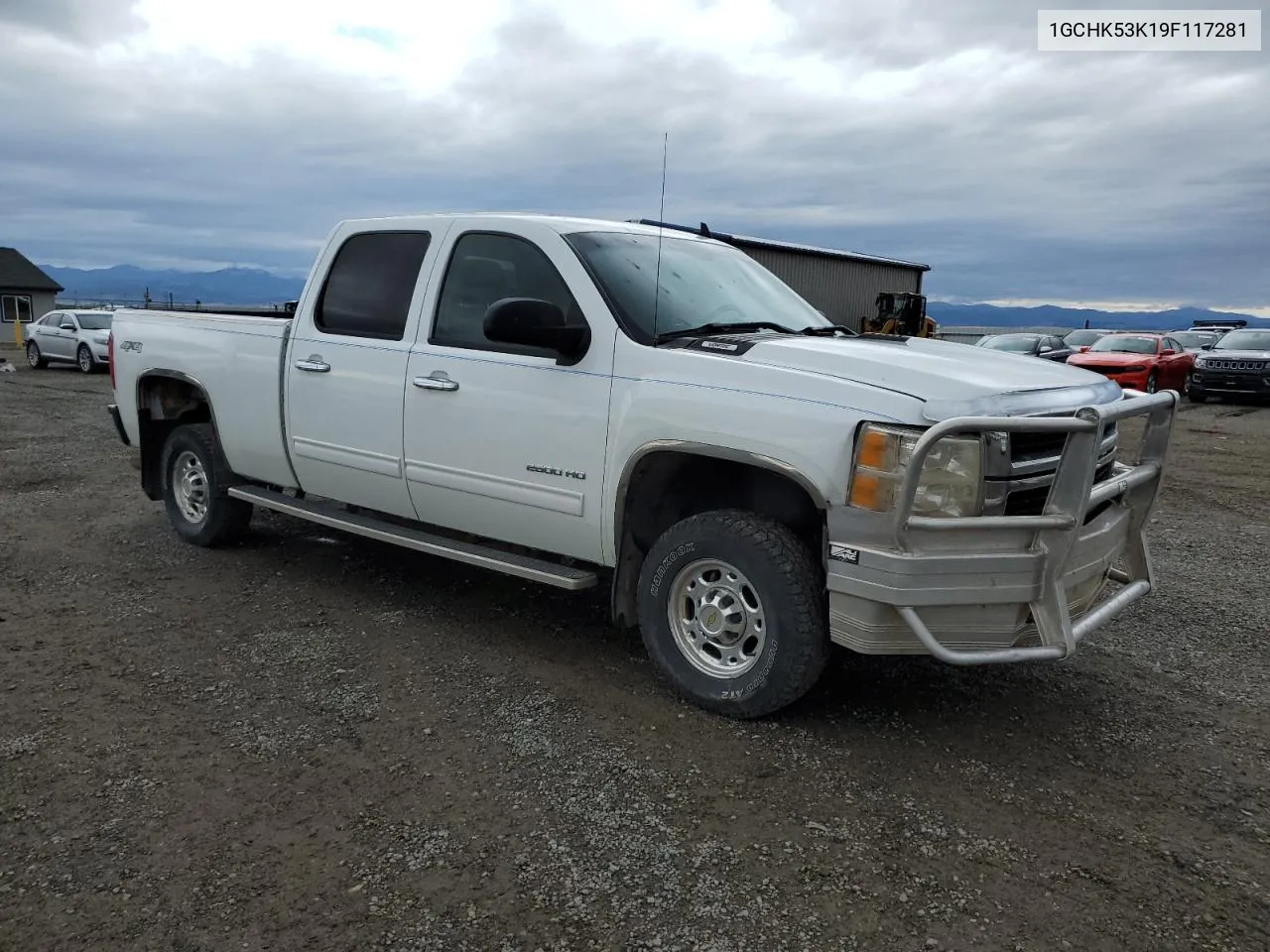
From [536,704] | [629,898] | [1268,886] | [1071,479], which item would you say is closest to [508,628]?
[536,704]

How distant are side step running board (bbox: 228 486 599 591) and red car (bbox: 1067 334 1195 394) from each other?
A: 1825 centimetres

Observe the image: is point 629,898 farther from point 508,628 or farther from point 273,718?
point 508,628

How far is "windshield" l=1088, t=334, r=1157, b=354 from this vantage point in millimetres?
21984

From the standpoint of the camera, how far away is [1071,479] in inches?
139

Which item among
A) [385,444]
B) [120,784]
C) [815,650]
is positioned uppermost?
[385,444]

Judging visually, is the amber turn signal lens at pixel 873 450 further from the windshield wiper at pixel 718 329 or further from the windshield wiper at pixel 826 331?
the windshield wiper at pixel 826 331

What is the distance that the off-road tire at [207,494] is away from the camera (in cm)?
634

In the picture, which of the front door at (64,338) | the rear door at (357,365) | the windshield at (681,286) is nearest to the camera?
the windshield at (681,286)

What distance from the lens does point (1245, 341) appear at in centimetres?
2167

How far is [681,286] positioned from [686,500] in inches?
41.0

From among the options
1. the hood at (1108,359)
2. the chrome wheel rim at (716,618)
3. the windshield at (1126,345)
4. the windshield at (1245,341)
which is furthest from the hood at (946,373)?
the windshield at (1245,341)

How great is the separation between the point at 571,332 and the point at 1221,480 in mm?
9472

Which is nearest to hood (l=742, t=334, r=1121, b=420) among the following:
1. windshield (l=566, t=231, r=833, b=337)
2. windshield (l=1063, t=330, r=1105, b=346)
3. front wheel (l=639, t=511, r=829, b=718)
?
windshield (l=566, t=231, r=833, b=337)

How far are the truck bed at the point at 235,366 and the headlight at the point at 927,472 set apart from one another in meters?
3.62
